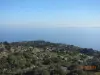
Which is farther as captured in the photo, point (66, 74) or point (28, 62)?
point (28, 62)

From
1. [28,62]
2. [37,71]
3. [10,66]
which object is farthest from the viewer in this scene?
[28,62]

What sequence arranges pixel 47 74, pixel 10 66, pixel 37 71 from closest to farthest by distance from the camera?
1. pixel 47 74
2. pixel 37 71
3. pixel 10 66

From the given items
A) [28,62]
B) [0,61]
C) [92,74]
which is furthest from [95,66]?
[0,61]

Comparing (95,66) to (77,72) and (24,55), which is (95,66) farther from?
(24,55)

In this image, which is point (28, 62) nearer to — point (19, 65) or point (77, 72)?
point (19, 65)

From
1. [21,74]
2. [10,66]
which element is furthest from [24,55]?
[21,74]

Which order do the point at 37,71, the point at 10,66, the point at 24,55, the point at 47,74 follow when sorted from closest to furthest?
the point at 47,74 < the point at 37,71 < the point at 10,66 < the point at 24,55

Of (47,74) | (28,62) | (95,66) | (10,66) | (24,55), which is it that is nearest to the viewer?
(47,74)

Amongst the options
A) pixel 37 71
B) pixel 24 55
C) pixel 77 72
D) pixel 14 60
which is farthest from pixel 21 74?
pixel 24 55

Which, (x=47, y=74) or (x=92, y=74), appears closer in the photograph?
(x=47, y=74)
